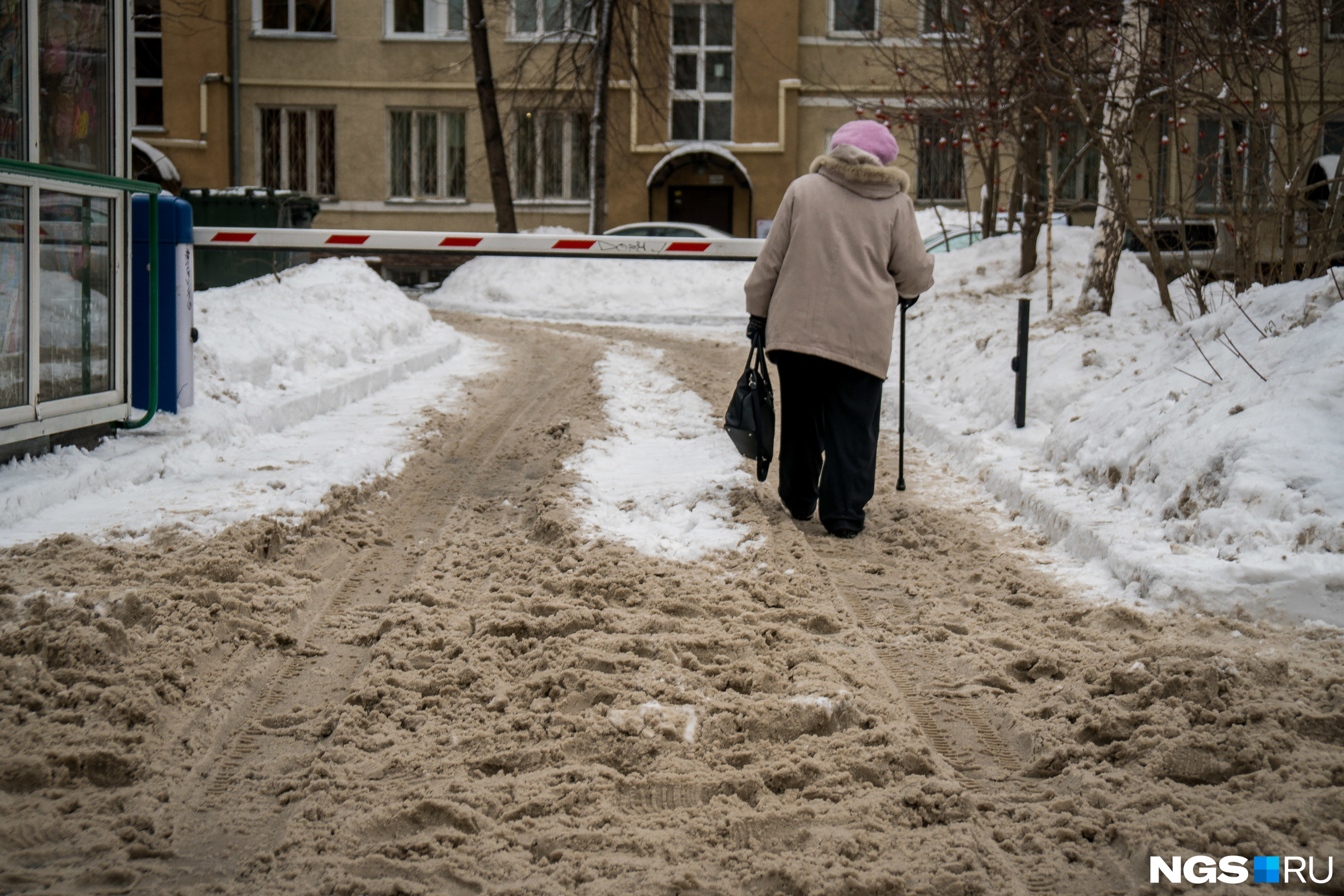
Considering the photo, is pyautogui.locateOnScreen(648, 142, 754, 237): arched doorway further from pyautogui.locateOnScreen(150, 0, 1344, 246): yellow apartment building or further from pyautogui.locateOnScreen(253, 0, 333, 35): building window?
pyautogui.locateOnScreen(253, 0, 333, 35): building window

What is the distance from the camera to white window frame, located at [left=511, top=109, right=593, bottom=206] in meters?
29.0


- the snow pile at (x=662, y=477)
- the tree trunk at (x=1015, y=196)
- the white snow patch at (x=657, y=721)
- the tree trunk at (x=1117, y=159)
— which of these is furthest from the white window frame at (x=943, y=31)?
the white snow patch at (x=657, y=721)

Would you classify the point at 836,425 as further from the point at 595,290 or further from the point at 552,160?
the point at 552,160

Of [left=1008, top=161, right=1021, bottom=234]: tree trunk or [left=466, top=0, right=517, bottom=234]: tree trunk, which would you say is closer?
[left=1008, top=161, right=1021, bottom=234]: tree trunk

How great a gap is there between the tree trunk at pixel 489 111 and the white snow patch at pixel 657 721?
70.2 feet

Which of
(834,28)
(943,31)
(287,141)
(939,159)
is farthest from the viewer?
(287,141)

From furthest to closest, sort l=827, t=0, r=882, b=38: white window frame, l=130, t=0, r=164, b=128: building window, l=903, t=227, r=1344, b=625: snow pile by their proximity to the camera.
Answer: l=130, t=0, r=164, b=128: building window
l=827, t=0, r=882, b=38: white window frame
l=903, t=227, r=1344, b=625: snow pile

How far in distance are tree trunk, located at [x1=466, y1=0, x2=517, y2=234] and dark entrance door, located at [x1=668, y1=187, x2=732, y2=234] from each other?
588 centimetres

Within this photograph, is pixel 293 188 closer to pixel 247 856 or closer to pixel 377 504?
pixel 377 504

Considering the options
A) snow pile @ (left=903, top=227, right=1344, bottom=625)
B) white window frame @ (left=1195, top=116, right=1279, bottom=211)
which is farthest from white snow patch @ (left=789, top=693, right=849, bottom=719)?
white window frame @ (left=1195, top=116, right=1279, bottom=211)

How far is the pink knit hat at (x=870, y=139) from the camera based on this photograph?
5.28 meters

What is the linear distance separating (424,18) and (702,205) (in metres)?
8.41

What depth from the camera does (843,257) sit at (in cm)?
526

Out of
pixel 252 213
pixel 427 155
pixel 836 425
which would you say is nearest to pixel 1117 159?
pixel 836 425
